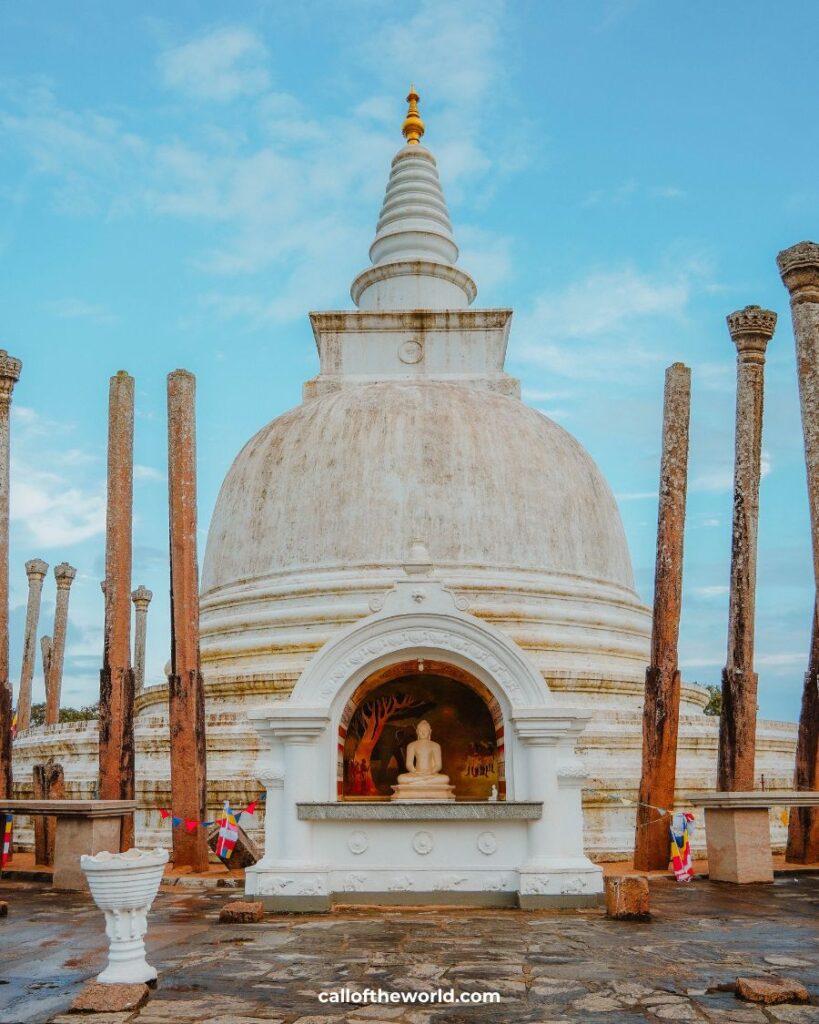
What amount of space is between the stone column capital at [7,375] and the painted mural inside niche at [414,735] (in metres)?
8.49

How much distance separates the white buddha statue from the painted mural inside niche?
2.07 ft

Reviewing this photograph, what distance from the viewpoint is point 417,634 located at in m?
10.8

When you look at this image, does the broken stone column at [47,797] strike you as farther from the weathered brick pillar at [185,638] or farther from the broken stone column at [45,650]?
the broken stone column at [45,650]

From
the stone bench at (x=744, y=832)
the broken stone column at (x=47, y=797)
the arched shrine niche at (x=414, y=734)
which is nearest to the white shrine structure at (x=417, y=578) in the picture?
the arched shrine niche at (x=414, y=734)

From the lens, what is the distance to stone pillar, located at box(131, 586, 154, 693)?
30672 millimetres

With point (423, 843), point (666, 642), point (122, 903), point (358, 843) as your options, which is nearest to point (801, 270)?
point (666, 642)

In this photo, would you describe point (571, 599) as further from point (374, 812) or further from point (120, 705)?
point (374, 812)

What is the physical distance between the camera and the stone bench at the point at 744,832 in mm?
12109

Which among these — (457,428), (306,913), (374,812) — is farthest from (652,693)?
(457,428)

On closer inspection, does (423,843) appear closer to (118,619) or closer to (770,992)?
(770,992)

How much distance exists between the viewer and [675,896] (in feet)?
35.9

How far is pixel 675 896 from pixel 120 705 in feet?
25.8

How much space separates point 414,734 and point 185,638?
3.68m

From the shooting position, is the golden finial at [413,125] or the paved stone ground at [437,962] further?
the golden finial at [413,125]
